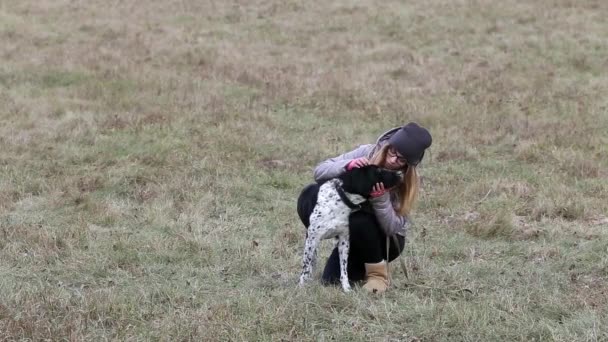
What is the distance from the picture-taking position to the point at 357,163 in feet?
14.5

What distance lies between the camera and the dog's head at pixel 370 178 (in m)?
4.35

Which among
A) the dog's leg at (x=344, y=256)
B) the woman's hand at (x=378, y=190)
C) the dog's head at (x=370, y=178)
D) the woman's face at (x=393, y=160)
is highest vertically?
the woman's face at (x=393, y=160)

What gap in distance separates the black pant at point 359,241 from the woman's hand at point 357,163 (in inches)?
11.0

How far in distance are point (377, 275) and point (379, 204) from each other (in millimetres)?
572

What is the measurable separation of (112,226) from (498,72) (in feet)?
30.1

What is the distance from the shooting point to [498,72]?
13414 millimetres

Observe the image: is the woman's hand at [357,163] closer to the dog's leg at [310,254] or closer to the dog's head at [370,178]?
the dog's head at [370,178]

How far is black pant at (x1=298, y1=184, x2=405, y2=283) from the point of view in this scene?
15.0ft

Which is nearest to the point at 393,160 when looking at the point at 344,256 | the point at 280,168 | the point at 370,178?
the point at 370,178

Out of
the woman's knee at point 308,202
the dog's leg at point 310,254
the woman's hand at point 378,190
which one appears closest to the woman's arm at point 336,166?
the woman's knee at point 308,202

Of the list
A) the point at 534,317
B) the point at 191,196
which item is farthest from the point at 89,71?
the point at 534,317

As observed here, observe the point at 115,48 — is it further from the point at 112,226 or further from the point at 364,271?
the point at 364,271

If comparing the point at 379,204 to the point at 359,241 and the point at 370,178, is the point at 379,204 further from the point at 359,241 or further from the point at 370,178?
the point at 359,241

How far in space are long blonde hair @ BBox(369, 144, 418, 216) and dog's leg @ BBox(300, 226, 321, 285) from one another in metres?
0.57
